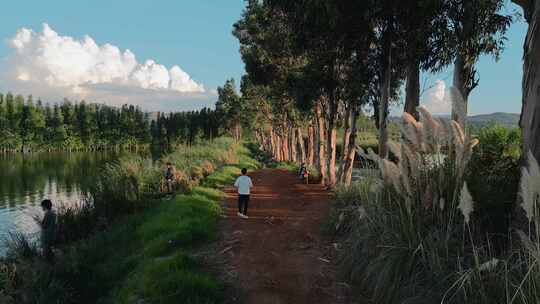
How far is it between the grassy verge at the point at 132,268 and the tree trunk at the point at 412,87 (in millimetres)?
5860

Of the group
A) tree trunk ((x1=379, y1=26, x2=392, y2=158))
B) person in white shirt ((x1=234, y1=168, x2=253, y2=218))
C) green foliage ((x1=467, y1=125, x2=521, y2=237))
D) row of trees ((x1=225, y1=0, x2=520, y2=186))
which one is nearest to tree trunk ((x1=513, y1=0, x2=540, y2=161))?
green foliage ((x1=467, y1=125, x2=521, y2=237))

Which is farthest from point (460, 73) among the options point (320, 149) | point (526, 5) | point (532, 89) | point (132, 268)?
point (320, 149)

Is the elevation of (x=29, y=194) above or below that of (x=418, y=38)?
below

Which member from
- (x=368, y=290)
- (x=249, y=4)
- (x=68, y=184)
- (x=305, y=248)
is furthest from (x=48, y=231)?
(x=68, y=184)

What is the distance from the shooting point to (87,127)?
333ft

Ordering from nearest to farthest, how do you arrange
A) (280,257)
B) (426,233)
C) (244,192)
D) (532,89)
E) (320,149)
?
(532,89)
(426,233)
(280,257)
(244,192)
(320,149)

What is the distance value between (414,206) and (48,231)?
27.1ft

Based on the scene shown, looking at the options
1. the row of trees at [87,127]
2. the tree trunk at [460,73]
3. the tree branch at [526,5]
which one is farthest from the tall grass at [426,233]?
the row of trees at [87,127]

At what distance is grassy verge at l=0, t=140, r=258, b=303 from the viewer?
5352 millimetres

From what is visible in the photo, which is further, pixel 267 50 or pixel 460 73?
Result: pixel 267 50

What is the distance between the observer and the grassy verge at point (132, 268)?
5.35 meters

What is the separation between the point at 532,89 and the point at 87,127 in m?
112

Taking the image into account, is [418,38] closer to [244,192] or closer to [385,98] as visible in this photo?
[385,98]

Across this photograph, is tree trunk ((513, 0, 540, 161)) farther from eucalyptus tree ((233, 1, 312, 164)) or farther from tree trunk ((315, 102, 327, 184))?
tree trunk ((315, 102, 327, 184))
